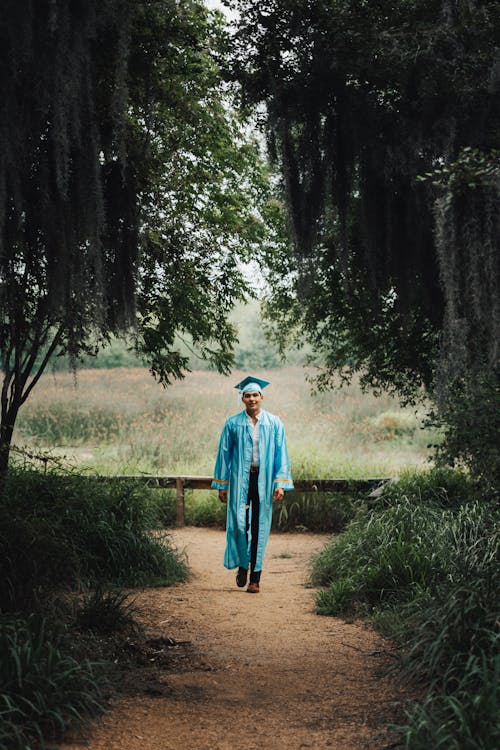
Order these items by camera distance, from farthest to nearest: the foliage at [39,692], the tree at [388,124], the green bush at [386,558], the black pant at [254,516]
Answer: the black pant at [254,516] → the green bush at [386,558] → the tree at [388,124] → the foliage at [39,692]

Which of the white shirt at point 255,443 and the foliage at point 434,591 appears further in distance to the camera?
the white shirt at point 255,443

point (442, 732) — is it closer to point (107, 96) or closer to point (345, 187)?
point (345, 187)

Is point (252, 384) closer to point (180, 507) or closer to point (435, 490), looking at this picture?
point (435, 490)

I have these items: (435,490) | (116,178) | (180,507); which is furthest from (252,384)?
(180,507)

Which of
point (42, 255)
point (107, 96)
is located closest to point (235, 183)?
point (107, 96)

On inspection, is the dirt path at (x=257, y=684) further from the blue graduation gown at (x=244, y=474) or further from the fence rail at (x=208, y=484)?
the fence rail at (x=208, y=484)

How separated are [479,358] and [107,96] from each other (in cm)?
340

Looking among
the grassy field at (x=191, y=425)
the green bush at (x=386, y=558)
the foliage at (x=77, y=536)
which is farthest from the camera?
the grassy field at (x=191, y=425)

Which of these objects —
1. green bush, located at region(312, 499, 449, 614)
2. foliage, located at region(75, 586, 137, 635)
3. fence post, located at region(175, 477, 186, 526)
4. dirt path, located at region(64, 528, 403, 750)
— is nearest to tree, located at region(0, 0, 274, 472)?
foliage, located at region(75, 586, 137, 635)

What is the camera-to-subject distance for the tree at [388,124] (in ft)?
15.0

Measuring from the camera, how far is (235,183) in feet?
27.6

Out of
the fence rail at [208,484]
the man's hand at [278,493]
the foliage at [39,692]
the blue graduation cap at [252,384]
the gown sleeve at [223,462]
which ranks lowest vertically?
the fence rail at [208,484]

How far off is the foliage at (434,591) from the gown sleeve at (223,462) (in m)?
1.08

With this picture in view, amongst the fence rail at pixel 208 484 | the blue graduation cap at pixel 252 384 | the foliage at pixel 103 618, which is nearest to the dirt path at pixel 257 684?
the foliage at pixel 103 618
